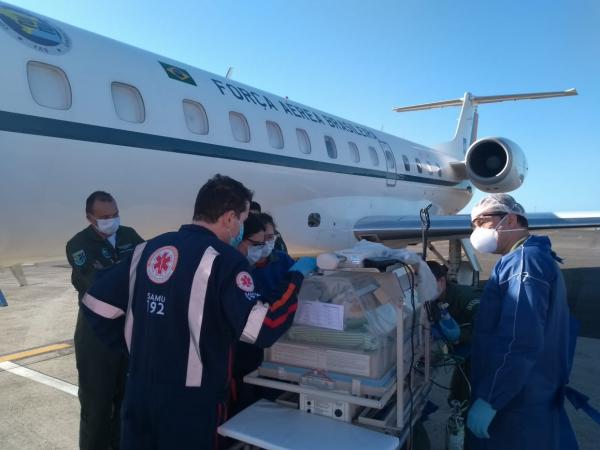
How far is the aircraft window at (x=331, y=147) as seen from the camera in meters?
7.64

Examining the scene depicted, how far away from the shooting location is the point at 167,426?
6.28 feet

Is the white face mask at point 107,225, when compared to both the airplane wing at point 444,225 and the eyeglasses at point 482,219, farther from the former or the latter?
the airplane wing at point 444,225

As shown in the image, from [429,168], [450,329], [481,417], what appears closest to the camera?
[481,417]

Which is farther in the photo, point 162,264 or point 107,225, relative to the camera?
point 107,225

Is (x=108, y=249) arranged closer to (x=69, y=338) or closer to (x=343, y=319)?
(x=343, y=319)

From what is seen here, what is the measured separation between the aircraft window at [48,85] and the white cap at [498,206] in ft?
11.2

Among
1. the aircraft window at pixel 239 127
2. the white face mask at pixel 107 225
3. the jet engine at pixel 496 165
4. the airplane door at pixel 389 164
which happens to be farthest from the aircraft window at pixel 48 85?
the jet engine at pixel 496 165

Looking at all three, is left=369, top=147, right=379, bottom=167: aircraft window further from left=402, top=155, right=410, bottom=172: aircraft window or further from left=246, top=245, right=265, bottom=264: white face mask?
left=246, top=245, right=265, bottom=264: white face mask

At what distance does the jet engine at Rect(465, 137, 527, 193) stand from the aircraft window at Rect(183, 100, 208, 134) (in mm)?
7477

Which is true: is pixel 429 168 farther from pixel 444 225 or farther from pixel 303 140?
pixel 303 140

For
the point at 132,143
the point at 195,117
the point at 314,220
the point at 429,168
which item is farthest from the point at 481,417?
the point at 429,168

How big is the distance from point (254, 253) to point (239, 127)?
127 inches

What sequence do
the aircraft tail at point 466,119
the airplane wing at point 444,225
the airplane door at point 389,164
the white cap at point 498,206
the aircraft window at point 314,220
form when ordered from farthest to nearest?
the aircraft tail at point 466,119 → the airplane door at point 389,164 → the airplane wing at point 444,225 → the aircraft window at point 314,220 → the white cap at point 498,206

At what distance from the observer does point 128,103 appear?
447 cm
